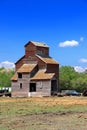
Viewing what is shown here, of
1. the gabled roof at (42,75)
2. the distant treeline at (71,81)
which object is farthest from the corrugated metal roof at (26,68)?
the distant treeline at (71,81)

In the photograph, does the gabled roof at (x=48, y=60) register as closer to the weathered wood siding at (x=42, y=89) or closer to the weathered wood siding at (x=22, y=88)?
the weathered wood siding at (x=42, y=89)

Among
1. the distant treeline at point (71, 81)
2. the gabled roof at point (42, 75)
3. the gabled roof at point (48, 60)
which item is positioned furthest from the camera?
the distant treeline at point (71, 81)

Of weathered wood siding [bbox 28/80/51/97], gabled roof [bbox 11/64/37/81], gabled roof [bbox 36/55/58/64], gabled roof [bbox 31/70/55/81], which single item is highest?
gabled roof [bbox 36/55/58/64]

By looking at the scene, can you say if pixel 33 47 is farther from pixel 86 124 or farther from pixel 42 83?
pixel 86 124

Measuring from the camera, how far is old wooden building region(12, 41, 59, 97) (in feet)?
336

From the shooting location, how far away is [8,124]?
2272 cm

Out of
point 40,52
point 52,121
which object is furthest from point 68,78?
point 52,121

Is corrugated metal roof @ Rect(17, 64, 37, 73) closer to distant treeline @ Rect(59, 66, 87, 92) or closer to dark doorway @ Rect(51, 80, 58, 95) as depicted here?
dark doorway @ Rect(51, 80, 58, 95)

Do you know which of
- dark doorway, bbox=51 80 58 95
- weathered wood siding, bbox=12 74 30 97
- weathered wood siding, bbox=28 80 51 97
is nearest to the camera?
weathered wood siding, bbox=28 80 51 97

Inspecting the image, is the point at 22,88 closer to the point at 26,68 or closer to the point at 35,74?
the point at 35,74

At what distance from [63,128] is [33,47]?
87.7 m

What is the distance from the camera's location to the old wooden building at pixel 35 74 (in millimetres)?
102500

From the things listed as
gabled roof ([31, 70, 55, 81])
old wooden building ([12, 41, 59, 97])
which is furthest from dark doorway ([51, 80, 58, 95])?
gabled roof ([31, 70, 55, 81])

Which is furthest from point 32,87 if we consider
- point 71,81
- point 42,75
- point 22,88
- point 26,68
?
point 71,81
